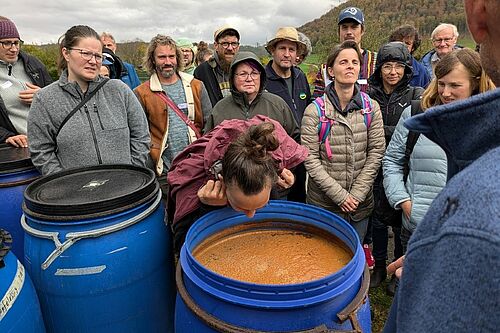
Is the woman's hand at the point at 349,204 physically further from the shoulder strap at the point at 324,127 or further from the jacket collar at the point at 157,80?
the jacket collar at the point at 157,80

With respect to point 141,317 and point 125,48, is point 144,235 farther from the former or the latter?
point 125,48

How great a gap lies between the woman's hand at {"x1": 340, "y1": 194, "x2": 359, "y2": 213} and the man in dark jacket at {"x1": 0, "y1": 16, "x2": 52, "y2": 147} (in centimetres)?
252

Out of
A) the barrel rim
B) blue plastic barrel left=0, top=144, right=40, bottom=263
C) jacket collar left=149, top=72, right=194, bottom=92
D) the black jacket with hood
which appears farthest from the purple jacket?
jacket collar left=149, top=72, right=194, bottom=92

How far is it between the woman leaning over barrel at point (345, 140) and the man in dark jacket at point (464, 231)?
87.0 inches

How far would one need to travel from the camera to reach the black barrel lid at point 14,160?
98.8 inches

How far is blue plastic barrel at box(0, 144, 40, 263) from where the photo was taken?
8.16 feet

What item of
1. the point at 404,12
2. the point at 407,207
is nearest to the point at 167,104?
the point at 407,207

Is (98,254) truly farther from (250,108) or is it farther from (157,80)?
(157,80)

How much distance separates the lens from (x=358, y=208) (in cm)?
301

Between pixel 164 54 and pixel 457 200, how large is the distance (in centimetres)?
311

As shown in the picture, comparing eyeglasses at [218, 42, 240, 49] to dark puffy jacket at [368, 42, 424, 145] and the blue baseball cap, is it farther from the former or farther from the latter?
dark puffy jacket at [368, 42, 424, 145]

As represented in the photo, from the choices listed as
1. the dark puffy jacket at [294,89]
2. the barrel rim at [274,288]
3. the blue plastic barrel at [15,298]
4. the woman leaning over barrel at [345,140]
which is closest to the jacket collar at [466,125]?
the barrel rim at [274,288]

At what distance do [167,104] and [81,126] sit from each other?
935 millimetres

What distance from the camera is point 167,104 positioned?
3.25 meters
